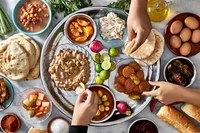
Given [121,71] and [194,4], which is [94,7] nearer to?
[121,71]

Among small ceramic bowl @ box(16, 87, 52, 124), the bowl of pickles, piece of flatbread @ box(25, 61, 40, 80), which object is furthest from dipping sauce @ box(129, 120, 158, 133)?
piece of flatbread @ box(25, 61, 40, 80)

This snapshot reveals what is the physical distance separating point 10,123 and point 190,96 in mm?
965

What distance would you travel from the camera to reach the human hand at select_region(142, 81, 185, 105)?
7.17 ft

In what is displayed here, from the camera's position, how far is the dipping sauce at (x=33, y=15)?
2291 mm

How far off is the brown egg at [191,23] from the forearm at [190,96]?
1.08 feet

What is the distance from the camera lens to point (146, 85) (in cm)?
224

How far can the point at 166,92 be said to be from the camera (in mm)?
2184

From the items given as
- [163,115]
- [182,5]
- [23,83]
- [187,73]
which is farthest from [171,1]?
[23,83]

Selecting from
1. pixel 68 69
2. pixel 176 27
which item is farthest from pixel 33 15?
pixel 176 27

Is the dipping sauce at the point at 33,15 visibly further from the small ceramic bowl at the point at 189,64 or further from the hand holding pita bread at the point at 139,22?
the small ceramic bowl at the point at 189,64

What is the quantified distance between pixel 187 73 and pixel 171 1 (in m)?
0.39

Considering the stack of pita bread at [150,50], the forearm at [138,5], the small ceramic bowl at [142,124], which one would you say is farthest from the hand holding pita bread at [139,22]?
the small ceramic bowl at [142,124]

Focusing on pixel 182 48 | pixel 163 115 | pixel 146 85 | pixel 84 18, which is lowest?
pixel 163 115

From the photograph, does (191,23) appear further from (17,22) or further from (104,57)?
(17,22)
